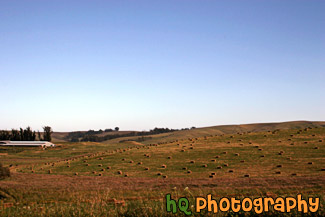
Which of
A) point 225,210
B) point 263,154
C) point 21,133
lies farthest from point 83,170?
point 21,133

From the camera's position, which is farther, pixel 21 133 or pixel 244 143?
pixel 21 133

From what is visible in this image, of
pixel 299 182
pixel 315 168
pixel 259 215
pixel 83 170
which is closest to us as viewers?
pixel 259 215

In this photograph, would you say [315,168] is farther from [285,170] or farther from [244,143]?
[244,143]

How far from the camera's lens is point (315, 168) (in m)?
39.0

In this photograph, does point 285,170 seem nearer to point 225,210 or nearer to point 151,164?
point 151,164

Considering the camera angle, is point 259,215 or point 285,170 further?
point 285,170

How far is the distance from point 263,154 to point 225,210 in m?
43.3

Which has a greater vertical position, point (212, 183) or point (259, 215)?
point (259, 215)

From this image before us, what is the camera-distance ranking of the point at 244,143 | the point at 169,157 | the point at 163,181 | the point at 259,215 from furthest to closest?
the point at 244,143
the point at 169,157
the point at 163,181
the point at 259,215

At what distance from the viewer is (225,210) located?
10.1 m

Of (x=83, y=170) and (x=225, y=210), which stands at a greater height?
(x=225, y=210)

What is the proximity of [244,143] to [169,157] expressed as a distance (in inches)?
741

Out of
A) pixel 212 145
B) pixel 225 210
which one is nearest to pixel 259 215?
pixel 225 210

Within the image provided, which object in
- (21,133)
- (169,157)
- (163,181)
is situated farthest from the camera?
(21,133)
